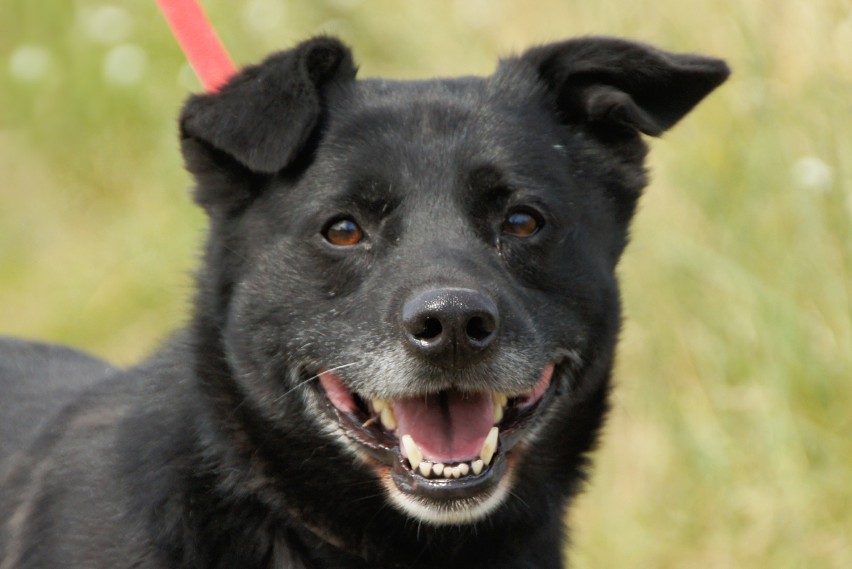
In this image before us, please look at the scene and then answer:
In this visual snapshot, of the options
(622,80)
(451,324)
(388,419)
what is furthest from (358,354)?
(622,80)

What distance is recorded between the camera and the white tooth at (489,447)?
320cm

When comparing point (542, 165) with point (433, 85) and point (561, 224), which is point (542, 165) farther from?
point (433, 85)

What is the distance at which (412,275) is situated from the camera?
3201 millimetres

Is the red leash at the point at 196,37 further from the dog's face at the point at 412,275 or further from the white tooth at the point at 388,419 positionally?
the white tooth at the point at 388,419

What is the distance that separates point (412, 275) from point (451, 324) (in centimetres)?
21

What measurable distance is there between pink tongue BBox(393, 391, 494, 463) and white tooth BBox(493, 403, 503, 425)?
18mm

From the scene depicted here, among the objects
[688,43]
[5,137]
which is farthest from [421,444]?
[5,137]

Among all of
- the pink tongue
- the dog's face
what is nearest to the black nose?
the dog's face

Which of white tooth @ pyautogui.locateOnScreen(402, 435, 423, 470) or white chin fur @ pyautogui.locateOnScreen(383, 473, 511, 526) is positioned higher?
white tooth @ pyautogui.locateOnScreen(402, 435, 423, 470)

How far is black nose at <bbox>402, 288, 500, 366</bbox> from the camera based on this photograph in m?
3.03

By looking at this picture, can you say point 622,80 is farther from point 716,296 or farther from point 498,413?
point 716,296

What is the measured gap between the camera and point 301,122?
11.0ft

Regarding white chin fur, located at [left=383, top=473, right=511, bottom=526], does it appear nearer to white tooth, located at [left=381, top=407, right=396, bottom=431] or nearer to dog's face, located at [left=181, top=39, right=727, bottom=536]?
dog's face, located at [left=181, top=39, right=727, bottom=536]

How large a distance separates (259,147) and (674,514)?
8.24ft
